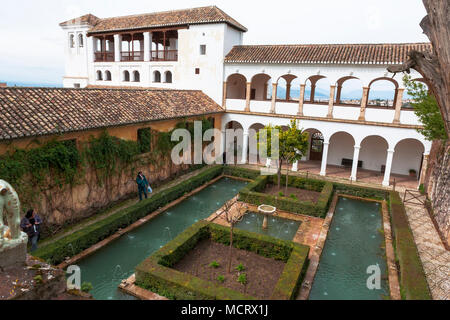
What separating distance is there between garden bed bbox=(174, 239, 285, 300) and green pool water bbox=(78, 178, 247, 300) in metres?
1.61

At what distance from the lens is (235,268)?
9.12 meters

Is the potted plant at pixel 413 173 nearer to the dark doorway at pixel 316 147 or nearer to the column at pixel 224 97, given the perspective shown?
the dark doorway at pixel 316 147

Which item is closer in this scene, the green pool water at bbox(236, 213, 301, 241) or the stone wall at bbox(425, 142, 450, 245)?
the green pool water at bbox(236, 213, 301, 241)

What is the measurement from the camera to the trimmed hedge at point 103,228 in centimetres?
904

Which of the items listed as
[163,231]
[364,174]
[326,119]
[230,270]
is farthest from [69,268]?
[364,174]

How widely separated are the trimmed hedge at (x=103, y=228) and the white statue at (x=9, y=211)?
324 cm

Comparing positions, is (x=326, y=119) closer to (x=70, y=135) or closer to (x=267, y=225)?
(x=267, y=225)

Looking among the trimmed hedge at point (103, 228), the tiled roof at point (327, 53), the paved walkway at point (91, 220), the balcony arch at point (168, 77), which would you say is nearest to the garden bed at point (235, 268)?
the trimmed hedge at point (103, 228)

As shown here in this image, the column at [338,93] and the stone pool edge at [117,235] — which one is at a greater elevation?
the column at [338,93]

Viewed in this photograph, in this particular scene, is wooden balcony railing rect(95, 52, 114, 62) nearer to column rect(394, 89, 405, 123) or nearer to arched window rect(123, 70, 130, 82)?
arched window rect(123, 70, 130, 82)

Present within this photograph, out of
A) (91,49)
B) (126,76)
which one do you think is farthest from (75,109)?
(91,49)

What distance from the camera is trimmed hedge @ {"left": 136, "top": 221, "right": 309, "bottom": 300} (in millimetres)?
7461

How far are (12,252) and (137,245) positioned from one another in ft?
17.3

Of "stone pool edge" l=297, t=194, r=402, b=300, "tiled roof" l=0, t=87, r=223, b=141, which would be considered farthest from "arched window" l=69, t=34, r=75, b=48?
"stone pool edge" l=297, t=194, r=402, b=300
